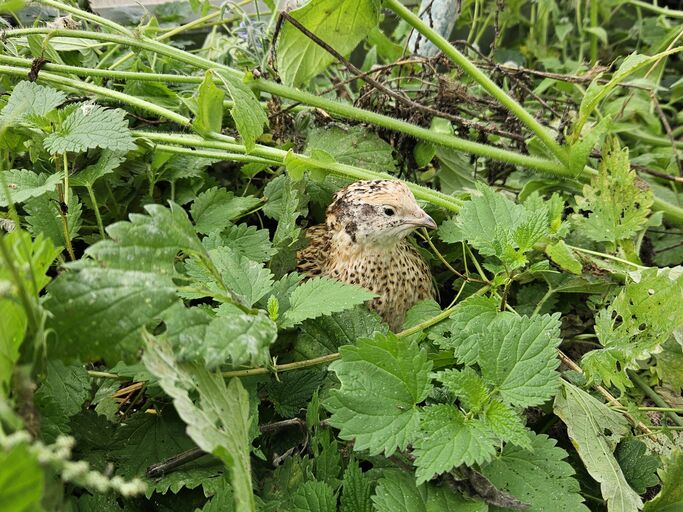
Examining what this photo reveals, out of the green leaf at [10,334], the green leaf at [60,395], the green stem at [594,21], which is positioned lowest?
the green leaf at [60,395]

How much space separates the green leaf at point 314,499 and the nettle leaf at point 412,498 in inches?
2.5

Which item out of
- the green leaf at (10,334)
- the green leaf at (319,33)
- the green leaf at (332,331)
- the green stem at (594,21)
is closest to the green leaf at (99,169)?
the green leaf at (319,33)

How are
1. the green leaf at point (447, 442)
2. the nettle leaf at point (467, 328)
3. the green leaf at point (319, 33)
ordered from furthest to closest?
the green leaf at point (319, 33), the nettle leaf at point (467, 328), the green leaf at point (447, 442)

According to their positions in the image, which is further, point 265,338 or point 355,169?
point 355,169

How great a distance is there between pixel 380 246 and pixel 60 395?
788 mm

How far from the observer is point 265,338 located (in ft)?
2.56

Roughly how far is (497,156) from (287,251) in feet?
1.93

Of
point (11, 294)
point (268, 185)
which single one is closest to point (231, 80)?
point (268, 185)

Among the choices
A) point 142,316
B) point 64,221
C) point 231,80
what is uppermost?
point 231,80

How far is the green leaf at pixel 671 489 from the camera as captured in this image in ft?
3.34

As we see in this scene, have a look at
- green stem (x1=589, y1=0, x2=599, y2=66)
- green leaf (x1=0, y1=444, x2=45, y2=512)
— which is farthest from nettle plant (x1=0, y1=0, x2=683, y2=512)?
green stem (x1=589, y1=0, x2=599, y2=66)

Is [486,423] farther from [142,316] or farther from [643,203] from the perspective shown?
[643,203]

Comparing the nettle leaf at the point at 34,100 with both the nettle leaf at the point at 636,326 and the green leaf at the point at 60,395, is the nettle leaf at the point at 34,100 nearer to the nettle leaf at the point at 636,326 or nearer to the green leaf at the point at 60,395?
the green leaf at the point at 60,395

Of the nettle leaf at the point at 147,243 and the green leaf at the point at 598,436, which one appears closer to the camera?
the nettle leaf at the point at 147,243
